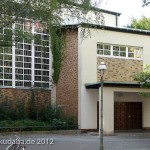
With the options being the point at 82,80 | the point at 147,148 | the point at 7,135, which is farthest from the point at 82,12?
the point at 82,80

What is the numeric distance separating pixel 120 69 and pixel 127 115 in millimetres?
3705

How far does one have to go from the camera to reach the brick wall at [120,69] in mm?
34406

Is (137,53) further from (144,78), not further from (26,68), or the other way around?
(26,68)

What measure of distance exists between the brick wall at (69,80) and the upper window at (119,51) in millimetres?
1882

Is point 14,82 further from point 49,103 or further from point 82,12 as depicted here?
point 82,12

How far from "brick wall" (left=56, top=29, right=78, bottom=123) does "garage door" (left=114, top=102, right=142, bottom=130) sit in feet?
12.8

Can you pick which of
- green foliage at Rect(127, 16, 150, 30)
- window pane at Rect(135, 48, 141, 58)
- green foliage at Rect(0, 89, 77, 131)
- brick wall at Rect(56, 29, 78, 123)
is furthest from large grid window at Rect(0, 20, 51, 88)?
green foliage at Rect(127, 16, 150, 30)

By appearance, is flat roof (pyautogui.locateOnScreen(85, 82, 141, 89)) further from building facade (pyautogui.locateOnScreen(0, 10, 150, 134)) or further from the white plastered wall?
the white plastered wall

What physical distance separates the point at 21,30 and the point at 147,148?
34.5 feet

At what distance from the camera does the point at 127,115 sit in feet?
119

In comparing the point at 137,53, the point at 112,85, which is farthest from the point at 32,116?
the point at 137,53

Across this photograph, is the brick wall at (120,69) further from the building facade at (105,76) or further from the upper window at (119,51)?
the upper window at (119,51)

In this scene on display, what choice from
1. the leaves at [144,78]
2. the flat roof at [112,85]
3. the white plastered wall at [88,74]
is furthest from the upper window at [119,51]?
the leaves at [144,78]

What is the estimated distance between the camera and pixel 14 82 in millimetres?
32406
